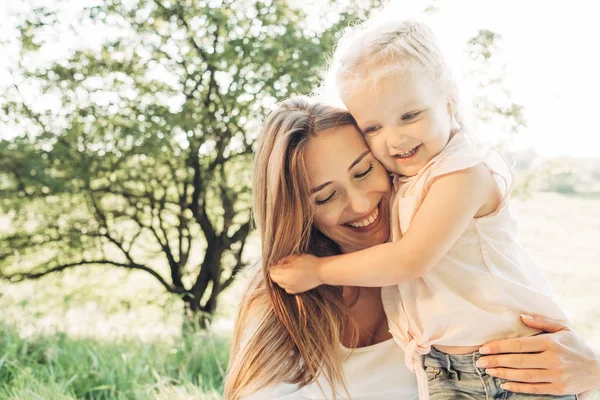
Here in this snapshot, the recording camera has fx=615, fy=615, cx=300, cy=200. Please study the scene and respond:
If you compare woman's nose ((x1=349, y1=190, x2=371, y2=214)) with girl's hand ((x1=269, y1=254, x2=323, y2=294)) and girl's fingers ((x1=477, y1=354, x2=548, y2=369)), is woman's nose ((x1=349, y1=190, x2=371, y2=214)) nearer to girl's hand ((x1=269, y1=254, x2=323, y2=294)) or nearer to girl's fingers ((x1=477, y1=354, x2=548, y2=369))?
girl's hand ((x1=269, y1=254, x2=323, y2=294))

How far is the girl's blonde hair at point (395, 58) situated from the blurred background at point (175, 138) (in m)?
1.86

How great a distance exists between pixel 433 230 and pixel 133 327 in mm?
2878

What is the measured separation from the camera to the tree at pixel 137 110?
427cm

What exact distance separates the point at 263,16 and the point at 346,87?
2.66 metres

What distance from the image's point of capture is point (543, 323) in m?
1.77

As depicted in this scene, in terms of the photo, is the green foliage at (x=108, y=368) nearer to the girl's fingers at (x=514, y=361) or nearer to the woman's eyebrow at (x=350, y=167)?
the woman's eyebrow at (x=350, y=167)

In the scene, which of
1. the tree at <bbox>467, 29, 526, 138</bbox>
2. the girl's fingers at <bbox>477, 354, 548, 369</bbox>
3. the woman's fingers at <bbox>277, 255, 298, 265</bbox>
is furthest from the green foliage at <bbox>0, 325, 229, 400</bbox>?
the tree at <bbox>467, 29, 526, 138</bbox>

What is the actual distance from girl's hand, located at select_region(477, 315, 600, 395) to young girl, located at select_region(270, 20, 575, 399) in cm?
3

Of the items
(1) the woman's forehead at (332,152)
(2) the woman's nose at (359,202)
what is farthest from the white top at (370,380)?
(1) the woman's forehead at (332,152)

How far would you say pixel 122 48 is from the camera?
4.52 m

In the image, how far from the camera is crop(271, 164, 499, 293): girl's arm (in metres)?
1.61

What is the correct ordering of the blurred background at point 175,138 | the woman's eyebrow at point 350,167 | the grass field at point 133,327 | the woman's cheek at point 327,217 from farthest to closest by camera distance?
the blurred background at point 175,138
the grass field at point 133,327
the woman's cheek at point 327,217
the woman's eyebrow at point 350,167

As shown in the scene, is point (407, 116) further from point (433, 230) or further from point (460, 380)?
point (460, 380)

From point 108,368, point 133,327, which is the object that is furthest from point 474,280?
point 133,327
